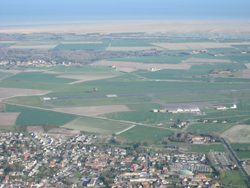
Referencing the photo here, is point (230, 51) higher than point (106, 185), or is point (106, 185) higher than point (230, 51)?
point (230, 51)

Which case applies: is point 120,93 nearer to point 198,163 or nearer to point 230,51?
point 198,163

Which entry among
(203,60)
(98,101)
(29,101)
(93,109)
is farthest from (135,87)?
(203,60)

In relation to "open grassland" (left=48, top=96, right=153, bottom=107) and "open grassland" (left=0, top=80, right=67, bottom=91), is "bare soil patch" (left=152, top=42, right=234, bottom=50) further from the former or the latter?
"open grassland" (left=48, top=96, right=153, bottom=107)

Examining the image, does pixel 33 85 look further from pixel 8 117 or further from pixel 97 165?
pixel 97 165

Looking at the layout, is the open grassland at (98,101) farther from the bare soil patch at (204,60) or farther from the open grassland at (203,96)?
the bare soil patch at (204,60)

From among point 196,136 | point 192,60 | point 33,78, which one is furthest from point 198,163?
point 192,60

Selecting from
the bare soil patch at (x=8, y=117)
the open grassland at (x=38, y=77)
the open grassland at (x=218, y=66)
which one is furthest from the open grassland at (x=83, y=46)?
the bare soil patch at (x=8, y=117)
